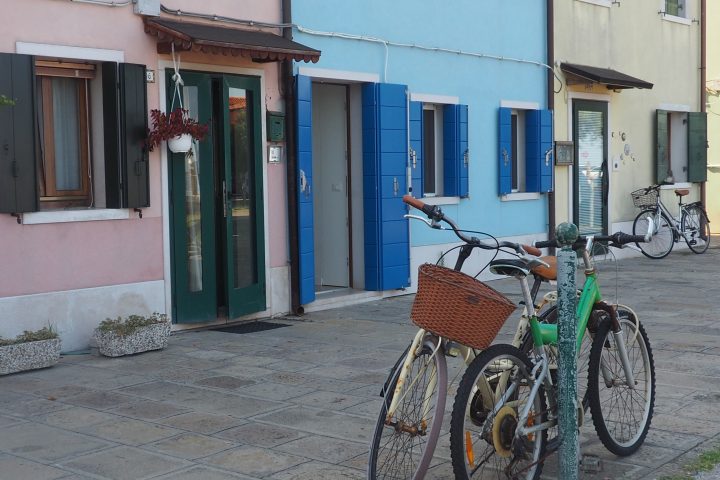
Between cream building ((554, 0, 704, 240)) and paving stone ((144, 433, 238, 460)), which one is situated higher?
cream building ((554, 0, 704, 240))

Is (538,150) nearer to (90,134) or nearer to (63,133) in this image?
(90,134)

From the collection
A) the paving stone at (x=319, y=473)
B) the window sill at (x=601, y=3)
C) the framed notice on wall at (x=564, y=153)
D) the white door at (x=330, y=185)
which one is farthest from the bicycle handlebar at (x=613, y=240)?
the window sill at (x=601, y=3)

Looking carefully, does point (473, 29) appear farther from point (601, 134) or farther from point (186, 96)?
point (186, 96)

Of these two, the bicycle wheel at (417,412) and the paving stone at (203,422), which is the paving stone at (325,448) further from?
the bicycle wheel at (417,412)

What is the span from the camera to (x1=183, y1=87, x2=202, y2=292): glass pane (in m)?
9.28

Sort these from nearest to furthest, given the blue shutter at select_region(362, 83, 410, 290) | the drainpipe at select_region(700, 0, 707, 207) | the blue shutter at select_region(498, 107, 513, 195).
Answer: the blue shutter at select_region(362, 83, 410, 290) → the blue shutter at select_region(498, 107, 513, 195) → the drainpipe at select_region(700, 0, 707, 207)

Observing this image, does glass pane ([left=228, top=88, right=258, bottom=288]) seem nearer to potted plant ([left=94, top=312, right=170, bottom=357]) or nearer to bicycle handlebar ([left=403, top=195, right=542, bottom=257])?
potted plant ([left=94, top=312, right=170, bottom=357])

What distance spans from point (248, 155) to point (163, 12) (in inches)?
64.6

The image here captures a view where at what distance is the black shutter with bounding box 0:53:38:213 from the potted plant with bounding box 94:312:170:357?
112cm

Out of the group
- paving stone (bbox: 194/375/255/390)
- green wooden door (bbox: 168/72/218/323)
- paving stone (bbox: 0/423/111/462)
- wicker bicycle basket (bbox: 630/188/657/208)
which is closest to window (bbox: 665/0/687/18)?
wicker bicycle basket (bbox: 630/188/657/208)

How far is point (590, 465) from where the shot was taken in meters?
4.96

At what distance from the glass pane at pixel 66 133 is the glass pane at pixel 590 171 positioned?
8820 mm

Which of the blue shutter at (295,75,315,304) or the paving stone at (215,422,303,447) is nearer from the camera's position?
the paving stone at (215,422,303,447)

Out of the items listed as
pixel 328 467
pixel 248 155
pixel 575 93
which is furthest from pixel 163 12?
pixel 575 93
